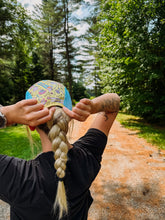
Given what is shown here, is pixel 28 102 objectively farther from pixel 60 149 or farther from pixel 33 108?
pixel 60 149

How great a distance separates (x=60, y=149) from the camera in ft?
2.83

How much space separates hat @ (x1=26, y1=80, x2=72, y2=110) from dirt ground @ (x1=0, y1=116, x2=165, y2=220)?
2.37 metres

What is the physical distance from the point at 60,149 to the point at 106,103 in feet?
2.11

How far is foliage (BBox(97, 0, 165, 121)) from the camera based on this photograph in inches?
267

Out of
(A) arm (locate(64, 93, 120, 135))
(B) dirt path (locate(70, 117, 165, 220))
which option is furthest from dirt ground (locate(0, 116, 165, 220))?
(A) arm (locate(64, 93, 120, 135))

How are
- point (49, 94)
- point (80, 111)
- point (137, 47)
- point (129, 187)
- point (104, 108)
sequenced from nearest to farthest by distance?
point (80, 111)
point (49, 94)
point (104, 108)
point (129, 187)
point (137, 47)

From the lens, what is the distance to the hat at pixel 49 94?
1.04 m

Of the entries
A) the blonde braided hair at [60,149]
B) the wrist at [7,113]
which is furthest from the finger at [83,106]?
the wrist at [7,113]

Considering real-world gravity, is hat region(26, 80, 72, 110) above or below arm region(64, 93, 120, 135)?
above

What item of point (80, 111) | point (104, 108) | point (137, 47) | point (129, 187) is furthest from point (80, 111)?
point (137, 47)

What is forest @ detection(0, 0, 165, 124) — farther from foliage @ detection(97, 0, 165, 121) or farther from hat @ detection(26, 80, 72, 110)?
hat @ detection(26, 80, 72, 110)

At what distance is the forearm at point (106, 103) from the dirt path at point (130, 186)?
2146mm

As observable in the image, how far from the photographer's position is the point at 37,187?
33.7 inches

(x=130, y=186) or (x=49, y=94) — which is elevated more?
(x=49, y=94)
